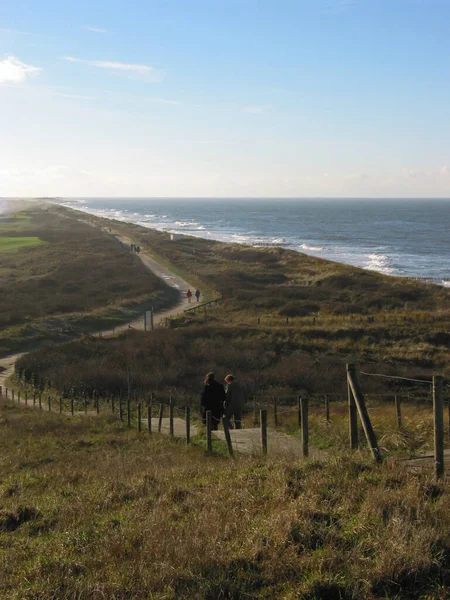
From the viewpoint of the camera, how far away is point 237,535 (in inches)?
231

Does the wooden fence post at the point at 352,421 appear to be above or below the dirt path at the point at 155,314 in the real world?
above

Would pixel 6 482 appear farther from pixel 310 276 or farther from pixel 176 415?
pixel 310 276

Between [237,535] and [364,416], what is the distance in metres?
2.65

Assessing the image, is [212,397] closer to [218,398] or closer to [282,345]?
[218,398]

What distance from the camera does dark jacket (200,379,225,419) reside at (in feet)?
42.8

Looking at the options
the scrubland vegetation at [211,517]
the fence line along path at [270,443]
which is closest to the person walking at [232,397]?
the fence line along path at [270,443]

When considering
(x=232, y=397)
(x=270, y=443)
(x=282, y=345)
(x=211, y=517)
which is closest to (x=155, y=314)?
(x=282, y=345)

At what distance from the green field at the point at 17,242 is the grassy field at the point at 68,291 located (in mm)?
2795

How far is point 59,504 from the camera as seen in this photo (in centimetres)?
766

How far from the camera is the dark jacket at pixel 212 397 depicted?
13039 millimetres

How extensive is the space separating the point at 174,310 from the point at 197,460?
31284mm

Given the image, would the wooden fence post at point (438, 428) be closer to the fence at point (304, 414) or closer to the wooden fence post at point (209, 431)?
the fence at point (304, 414)

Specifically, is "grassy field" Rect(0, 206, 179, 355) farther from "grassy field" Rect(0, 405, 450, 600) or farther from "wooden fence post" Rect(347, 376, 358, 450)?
"wooden fence post" Rect(347, 376, 358, 450)

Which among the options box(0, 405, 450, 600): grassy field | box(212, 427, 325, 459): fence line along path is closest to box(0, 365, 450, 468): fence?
box(212, 427, 325, 459): fence line along path
